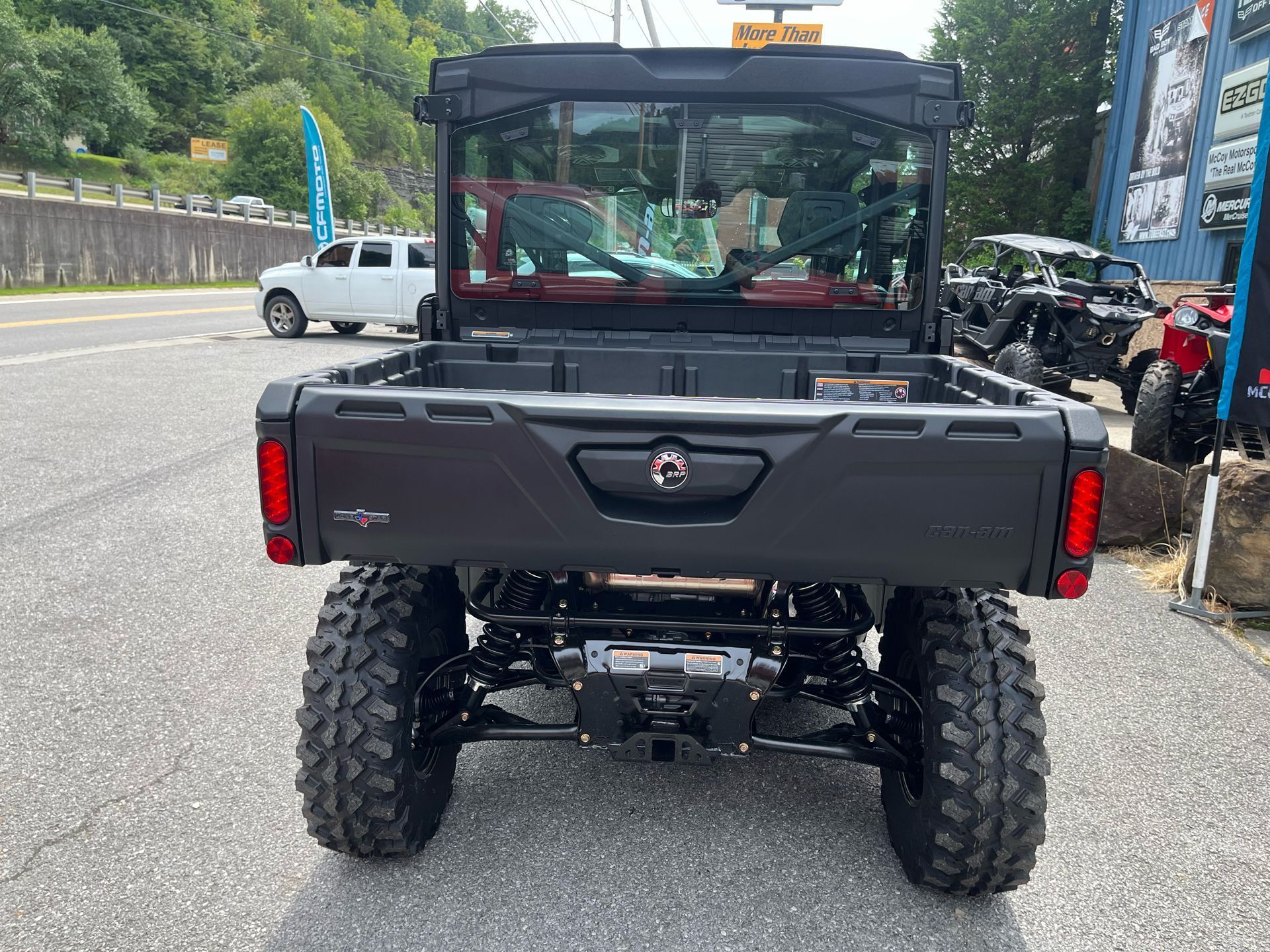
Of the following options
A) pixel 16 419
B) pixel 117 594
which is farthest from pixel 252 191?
pixel 117 594

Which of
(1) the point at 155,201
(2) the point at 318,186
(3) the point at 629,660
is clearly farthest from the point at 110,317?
(3) the point at 629,660

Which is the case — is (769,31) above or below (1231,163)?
above

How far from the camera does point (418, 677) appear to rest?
2812 millimetres

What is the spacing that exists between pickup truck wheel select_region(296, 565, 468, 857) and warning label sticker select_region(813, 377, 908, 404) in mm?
1634

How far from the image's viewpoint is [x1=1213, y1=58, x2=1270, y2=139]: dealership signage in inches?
550

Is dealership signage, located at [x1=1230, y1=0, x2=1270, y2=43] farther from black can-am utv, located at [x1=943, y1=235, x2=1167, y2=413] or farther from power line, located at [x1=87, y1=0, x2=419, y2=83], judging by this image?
power line, located at [x1=87, y1=0, x2=419, y2=83]

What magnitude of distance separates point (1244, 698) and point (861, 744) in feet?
8.00

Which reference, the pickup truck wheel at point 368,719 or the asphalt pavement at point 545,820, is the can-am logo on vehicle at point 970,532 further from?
the pickup truck wheel at point 368,719

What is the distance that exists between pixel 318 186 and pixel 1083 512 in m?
28.5

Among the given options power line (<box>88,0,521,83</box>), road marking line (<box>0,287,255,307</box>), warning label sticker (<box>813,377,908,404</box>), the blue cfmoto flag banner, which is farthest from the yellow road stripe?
power line (<box>88,0,521,83</box>)

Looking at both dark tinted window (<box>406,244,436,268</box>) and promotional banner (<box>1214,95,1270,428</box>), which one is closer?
promotional banner (<box>1214,95,1270,428</box>)

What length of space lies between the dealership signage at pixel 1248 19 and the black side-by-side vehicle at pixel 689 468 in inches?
556

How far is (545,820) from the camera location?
306cm

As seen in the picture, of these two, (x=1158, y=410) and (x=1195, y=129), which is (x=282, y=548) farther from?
(x=1195, y=129)
